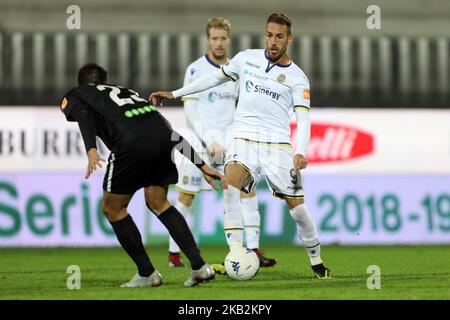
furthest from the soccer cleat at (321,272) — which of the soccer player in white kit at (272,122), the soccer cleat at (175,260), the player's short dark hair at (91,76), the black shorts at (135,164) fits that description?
the player's short dark hair at (91,76)

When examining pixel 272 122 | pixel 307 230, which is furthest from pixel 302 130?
pixel 307 230

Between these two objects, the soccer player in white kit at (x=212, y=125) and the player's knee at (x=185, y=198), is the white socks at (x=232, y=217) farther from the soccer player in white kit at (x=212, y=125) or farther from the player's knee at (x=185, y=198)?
the player's knee at (x=185, y=198)

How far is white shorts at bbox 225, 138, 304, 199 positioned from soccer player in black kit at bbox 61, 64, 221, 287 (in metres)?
0.69

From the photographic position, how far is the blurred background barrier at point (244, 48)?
1374 centimetres

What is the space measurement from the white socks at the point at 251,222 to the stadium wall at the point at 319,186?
3.18 meters

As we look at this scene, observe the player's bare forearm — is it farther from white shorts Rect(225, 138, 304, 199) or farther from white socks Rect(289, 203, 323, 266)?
white socks Rect(289, 203, 323, 266)

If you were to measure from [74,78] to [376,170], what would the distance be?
4.03 metres

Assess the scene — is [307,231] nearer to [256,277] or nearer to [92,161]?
[256,277]

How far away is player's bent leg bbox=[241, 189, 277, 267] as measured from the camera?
9.16m

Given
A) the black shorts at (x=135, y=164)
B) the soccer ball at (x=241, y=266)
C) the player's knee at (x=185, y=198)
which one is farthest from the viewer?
the player's knee at (x=185, y=198)

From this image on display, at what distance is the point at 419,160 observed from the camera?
13016 millimetres

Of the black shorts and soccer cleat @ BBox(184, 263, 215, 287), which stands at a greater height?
the black shorts

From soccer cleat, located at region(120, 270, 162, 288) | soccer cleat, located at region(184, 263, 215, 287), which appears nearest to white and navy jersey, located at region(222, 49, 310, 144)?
soccer cleat, located at region(184, 263, 215, 287)

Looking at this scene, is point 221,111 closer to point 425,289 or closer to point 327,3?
point 425,289
